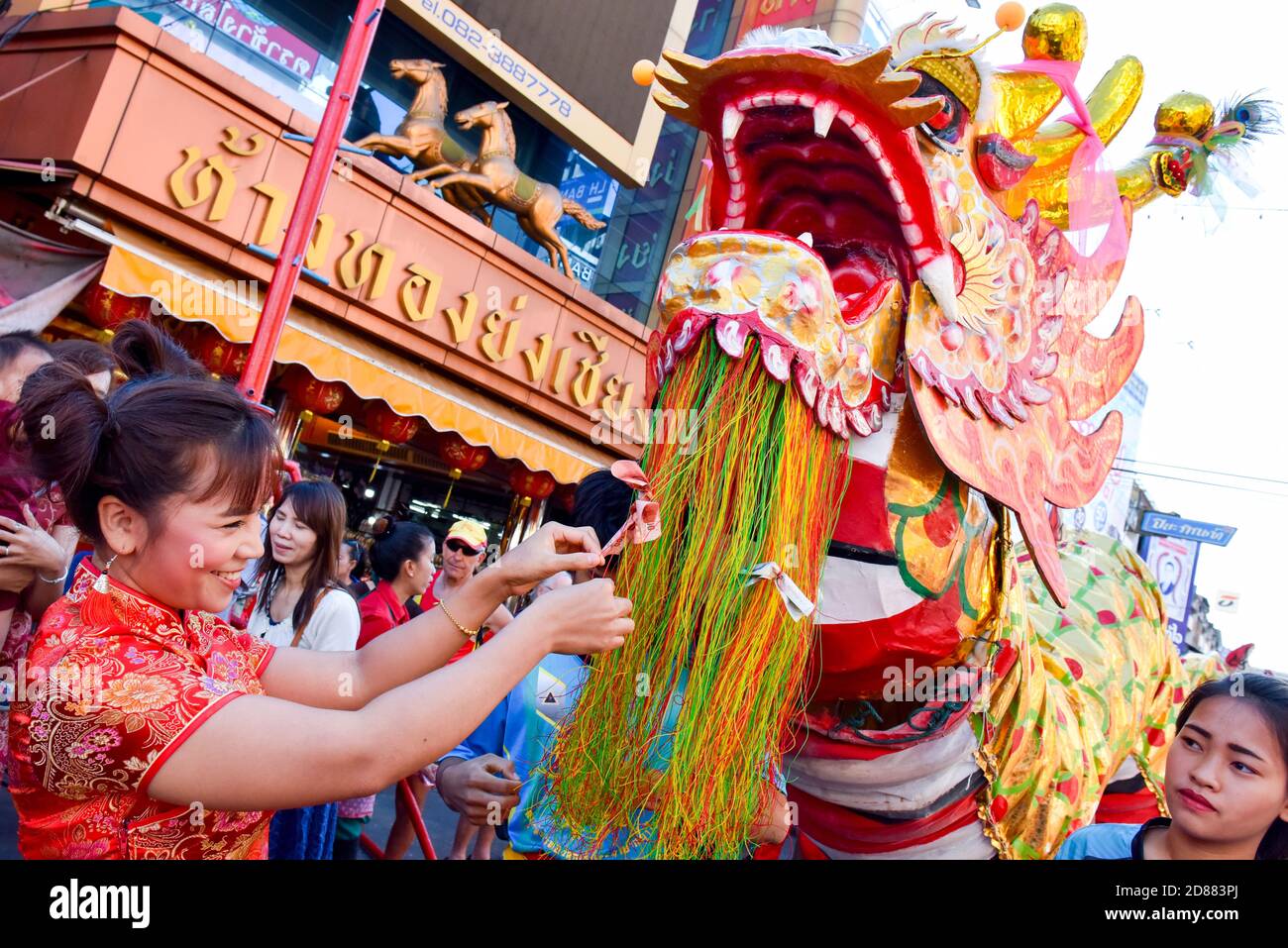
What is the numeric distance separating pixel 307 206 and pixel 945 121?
325cm

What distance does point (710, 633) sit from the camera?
118 centimetres

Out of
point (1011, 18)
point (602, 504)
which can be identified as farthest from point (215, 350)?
point (1011, 18)

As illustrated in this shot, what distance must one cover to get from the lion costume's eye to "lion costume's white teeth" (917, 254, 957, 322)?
16 cm

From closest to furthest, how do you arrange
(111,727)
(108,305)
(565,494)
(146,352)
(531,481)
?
(111,727)
(146,352)
(108,305)
(531,481)
(565,494)

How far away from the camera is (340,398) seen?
22.8ft

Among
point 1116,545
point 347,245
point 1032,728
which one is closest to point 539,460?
point 347,245

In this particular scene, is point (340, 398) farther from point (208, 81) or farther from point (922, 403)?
point (922, 403)

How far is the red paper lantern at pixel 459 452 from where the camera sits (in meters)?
7.83

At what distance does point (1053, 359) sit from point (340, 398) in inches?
243

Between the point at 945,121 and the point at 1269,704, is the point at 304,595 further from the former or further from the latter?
the point at 1269,704

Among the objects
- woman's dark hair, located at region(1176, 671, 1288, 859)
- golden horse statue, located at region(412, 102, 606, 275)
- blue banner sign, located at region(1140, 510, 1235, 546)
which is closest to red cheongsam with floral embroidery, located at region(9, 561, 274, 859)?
→ woman's dark hair, located at region(1176, 671, 1288, 859)

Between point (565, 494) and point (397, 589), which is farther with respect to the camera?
point (565, 494)

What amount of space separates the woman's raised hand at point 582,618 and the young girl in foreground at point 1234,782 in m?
0.94
